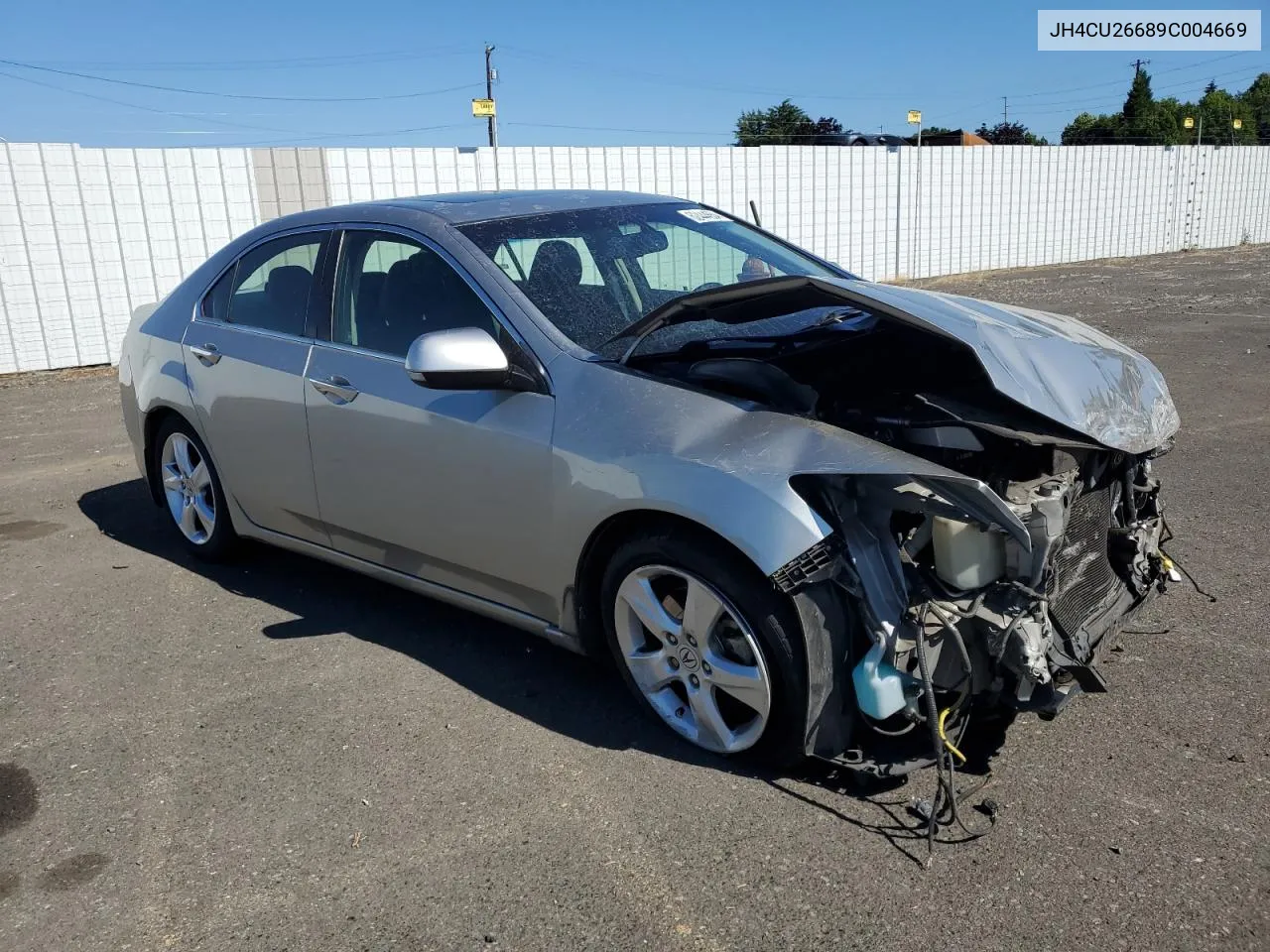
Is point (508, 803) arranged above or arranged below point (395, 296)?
below

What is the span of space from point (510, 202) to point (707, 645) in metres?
2.09

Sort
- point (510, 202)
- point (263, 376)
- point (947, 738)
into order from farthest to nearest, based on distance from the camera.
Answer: point (263, 376) < point (510, 202) < point (947, 738)

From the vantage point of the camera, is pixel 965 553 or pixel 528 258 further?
pixel 528 258

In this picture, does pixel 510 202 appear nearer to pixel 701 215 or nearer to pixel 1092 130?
pixel 701 215

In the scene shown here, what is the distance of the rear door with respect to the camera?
4.43m

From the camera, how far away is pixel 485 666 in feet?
13.5

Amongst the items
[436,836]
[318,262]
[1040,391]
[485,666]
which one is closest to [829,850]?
[436,836]

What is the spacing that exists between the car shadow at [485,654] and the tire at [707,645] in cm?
13

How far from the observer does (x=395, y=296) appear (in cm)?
414

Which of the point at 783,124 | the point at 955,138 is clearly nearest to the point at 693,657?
the point at 955,138

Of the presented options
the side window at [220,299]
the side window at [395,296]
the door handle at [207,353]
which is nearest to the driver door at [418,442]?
the side window at [395,296]

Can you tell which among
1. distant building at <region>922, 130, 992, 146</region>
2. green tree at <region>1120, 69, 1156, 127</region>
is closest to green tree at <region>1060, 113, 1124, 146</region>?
green tree at <region>1120, 69, 1156, 127</region>

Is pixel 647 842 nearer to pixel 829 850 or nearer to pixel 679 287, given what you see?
pixel 829 850

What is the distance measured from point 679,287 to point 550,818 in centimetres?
212
